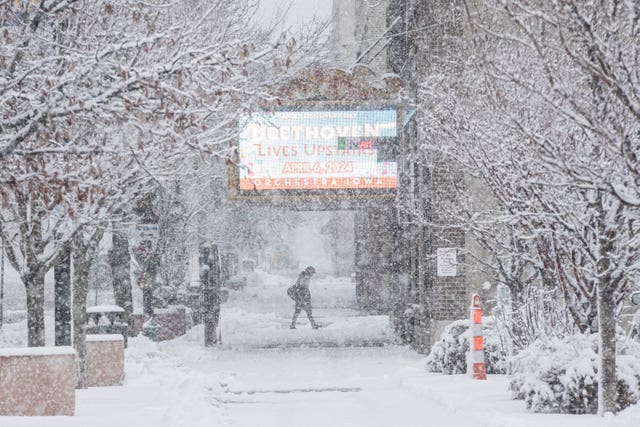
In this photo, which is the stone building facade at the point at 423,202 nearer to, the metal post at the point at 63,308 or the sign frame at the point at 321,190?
the sign frame at the point at 321,190

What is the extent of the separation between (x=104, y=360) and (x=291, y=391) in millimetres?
2823

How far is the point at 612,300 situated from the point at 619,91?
333 centimetres

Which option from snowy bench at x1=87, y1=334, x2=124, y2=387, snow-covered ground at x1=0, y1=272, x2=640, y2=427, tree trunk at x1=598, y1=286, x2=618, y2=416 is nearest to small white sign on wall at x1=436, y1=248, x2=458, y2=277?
snow-covered ground at x1=0, y1=272, x2=640, y2=427

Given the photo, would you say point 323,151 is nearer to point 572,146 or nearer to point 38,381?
point 572,146

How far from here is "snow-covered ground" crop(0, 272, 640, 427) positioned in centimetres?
946

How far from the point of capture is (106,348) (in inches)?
525

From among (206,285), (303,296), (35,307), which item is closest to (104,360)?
(35,307)

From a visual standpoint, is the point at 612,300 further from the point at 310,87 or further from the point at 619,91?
the point at 310,87

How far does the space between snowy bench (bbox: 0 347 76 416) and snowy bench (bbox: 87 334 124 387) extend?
145 inches

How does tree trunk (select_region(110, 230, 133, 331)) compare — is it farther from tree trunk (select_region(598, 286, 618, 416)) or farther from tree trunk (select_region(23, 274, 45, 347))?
tree trunk (select_region(598, 286, 618, 416))

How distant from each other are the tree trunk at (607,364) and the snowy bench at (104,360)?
7.40 m

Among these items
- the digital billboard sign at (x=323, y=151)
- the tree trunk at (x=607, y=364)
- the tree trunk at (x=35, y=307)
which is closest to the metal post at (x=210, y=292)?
the digital billboard sign at (x=323, y=151)

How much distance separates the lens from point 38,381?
959cm

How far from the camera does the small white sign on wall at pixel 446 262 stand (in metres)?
18.1
